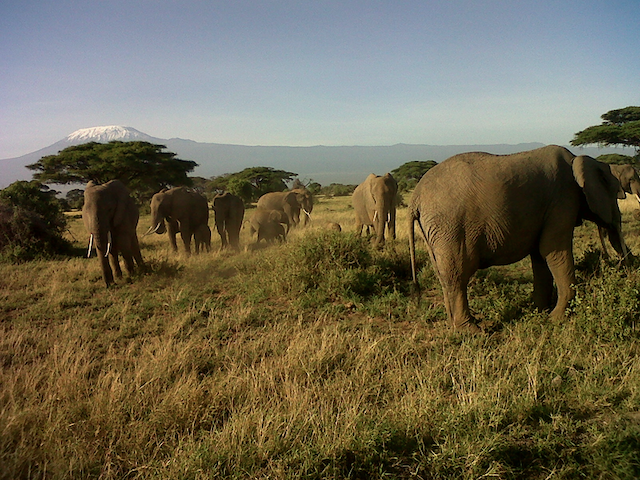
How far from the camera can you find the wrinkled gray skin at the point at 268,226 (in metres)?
14.6

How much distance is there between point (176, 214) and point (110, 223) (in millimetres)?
4475

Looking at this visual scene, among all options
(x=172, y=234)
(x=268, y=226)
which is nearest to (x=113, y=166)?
(x=172, y=234)

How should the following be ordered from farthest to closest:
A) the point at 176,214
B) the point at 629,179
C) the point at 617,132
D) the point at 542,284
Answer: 1. the point at 617,132
2. the point at 629,179
3. the point at 176,214
4. the point at 542,284

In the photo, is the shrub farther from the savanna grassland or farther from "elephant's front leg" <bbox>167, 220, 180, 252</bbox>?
the savanna grassland

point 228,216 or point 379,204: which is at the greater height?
point 379,204

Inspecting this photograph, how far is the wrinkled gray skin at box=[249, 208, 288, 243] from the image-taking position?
14629mm

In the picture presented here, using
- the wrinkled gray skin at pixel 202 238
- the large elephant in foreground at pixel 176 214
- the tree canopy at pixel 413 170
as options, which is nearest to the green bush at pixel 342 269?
the large elephant in foreground at pixel 176 214

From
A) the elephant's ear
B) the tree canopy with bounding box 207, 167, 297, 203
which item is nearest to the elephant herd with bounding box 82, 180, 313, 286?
the elephant's ear

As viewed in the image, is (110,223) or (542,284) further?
(110,223)

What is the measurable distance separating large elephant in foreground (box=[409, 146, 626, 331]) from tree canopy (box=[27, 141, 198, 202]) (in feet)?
85.2

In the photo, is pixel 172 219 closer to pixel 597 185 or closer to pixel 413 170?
pixel 597 185

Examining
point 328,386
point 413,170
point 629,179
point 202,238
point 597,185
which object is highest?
point 413,170

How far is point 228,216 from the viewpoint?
14.4 metres

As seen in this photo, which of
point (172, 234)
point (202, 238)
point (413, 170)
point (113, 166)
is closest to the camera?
point (172, 234)
